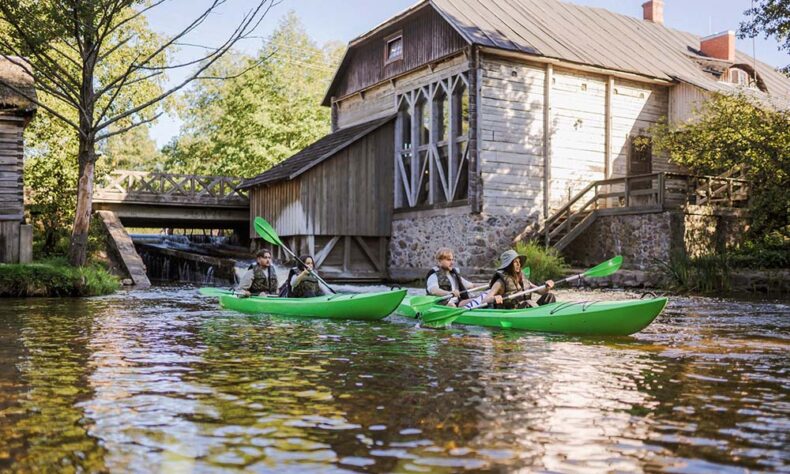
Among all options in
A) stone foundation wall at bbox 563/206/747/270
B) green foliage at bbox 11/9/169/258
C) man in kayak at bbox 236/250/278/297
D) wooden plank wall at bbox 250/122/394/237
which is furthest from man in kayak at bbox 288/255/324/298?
green foliage at bbox 11/9/169/258

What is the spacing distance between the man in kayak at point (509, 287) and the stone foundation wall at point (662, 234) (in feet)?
27.8

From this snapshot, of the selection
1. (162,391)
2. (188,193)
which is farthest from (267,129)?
(162,391)

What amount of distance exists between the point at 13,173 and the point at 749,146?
52.0 ft

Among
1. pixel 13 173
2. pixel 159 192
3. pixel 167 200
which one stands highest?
pixel 159 192

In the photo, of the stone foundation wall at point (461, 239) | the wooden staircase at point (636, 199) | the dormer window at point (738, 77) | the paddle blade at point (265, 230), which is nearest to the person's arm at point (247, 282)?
the paddle blade at point (265, 230)

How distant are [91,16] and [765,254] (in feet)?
51.4

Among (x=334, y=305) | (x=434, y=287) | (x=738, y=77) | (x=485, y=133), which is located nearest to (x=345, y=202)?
(x=485, y=133)

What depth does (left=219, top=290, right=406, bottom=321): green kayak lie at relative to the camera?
35.6 feet

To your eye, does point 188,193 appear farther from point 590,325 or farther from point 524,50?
point 590,325

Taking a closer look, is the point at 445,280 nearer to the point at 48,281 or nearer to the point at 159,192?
the point at 48,281

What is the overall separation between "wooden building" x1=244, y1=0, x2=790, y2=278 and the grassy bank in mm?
7386

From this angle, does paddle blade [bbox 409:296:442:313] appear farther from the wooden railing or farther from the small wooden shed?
the wooden railing

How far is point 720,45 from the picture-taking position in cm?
2722

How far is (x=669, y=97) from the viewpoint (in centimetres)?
2306
